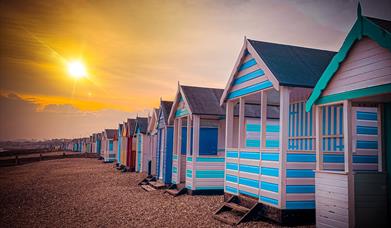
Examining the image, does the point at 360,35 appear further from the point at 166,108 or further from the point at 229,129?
the point at 166,108

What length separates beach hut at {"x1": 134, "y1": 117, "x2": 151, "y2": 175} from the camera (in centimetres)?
2558

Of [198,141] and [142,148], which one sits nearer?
[198,141]

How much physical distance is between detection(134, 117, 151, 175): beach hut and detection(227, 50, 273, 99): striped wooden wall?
46.3 feet

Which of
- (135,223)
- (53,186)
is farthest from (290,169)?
(53,186)

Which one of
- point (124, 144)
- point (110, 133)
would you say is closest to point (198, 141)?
point (124, 144)

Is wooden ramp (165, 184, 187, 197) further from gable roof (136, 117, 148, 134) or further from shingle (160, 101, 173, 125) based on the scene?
gable roof (136, 117, 148, 134)

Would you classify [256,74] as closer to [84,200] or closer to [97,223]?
[97,223]

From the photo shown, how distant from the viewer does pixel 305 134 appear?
37.2 ft

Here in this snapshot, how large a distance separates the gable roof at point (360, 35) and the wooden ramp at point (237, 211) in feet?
12.2

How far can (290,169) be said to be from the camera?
8820 millimetres

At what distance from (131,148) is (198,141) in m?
15.6

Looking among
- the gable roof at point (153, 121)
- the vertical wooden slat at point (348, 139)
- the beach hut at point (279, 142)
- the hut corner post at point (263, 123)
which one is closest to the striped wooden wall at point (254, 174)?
the beach hut at point (279, 142)

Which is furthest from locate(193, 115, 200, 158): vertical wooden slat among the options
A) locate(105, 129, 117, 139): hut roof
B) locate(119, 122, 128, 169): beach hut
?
locate(105, 129, 117, 139): hut roof

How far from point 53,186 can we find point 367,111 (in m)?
15.8
